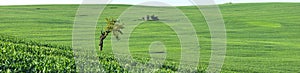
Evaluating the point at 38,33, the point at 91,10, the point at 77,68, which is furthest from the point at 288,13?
the point at 77,68

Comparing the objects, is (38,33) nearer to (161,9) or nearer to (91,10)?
(91,10)

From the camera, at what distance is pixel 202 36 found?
84250 mm

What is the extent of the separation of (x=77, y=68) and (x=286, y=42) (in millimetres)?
60783

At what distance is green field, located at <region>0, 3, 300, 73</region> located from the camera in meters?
42.0

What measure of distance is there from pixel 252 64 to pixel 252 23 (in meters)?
54.0

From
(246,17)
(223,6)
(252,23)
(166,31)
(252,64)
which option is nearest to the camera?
(252,64)

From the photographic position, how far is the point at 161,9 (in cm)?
13112

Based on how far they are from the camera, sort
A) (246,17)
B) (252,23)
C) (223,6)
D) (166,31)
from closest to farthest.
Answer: (166,31) < (252,23) < (246,17) < (223,6)

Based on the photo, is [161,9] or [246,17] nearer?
[246,17]

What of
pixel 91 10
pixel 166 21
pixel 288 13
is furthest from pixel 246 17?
pixel 91 10

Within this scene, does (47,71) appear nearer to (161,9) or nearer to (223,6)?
(161,9)

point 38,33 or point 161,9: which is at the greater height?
point 161,9

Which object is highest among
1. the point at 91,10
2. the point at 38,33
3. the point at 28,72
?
the point at 91,10

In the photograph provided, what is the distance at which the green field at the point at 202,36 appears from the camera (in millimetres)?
42000
